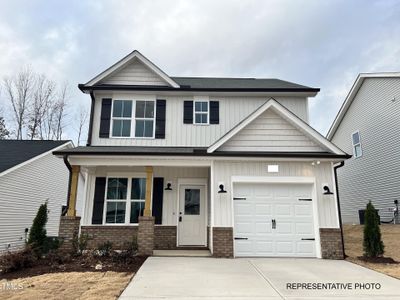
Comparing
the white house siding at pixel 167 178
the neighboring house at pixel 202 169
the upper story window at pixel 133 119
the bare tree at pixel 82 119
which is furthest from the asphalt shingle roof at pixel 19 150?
the bare tree at pixel 82 119

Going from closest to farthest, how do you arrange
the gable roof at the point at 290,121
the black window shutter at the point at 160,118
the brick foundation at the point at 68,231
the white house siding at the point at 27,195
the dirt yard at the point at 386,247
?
the dirt yard at the point at 386,247, the brick foundation at the point at 68,231, the gable roof at the point at 290,121, the black window shutter at the point at 160,118, the white house siding at the point at 27,195

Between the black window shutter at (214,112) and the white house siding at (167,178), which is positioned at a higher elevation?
the black window shutter at (214,112)

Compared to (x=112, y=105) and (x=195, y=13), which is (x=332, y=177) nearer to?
(x=112, y=105)

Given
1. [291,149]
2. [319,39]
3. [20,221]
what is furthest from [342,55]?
[20,221]

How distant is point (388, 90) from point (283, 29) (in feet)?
22.3

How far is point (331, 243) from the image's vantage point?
8.76 metres

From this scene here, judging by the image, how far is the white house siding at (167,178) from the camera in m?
10.6

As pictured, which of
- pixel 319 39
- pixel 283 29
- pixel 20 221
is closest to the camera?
pixel 20 221

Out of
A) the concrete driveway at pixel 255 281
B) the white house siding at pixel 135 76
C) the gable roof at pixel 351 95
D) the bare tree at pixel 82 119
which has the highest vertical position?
the bare tree at pixel 82 119

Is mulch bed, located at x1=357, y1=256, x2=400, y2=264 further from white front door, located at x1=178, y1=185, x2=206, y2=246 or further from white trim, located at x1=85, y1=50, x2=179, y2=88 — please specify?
white trim, located at x1=85, y1=50, x2=179, y2=88

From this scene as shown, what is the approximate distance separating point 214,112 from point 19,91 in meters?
19.1

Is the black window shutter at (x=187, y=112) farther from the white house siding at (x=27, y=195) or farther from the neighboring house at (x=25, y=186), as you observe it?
the neighboring house at (x=25, y=186)

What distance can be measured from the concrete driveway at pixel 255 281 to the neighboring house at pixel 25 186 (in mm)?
8106

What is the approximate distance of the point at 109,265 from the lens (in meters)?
7.27
